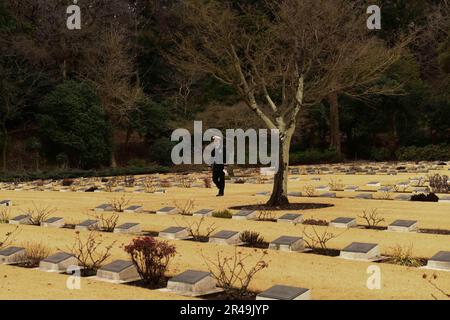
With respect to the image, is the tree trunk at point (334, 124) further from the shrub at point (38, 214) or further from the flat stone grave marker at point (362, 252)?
the flat stone grave marker at point (362, 252)


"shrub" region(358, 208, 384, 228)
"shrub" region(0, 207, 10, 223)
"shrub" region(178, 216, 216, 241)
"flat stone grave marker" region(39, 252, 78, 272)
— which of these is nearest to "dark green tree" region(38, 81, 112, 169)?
"shrub" region(0, 207, 10, 223)

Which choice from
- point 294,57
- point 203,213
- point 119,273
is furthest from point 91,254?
point 294,57

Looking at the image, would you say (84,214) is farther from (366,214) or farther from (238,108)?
(238,108)

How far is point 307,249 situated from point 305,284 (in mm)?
2017

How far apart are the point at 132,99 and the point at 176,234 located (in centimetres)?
2458

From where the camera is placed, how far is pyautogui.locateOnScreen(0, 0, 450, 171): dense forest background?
1289 inches

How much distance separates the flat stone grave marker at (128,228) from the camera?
32.0ft

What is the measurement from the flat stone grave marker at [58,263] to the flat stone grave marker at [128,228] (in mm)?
2334

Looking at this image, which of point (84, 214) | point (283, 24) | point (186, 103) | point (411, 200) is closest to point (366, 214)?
point (411, 200)

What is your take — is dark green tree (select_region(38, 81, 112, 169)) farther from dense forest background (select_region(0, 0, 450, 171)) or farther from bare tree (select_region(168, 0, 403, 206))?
bare tree (select_region(168, 0, 403, 206))

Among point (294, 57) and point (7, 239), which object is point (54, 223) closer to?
point (7, 239)

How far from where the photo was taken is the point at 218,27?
502 inches

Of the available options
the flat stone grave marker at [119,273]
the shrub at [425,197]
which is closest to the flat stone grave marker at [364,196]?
the shrub at [425,197]

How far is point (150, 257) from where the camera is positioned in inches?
258
